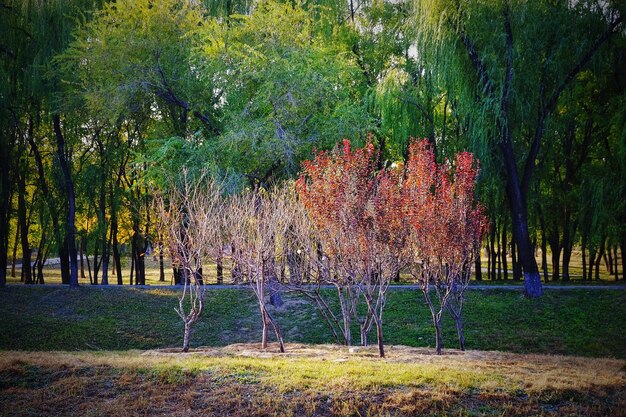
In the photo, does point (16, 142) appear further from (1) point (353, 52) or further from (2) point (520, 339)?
(2) point (520, 339)

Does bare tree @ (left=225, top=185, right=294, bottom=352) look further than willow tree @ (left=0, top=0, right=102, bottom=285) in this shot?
No

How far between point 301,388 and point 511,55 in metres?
13.0

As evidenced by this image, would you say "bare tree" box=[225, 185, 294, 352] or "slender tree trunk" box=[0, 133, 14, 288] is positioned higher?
"slender tree trunk" box=[0, 133, 14, 288]

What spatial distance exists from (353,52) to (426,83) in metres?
6.15

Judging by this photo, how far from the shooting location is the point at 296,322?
53.2 ft

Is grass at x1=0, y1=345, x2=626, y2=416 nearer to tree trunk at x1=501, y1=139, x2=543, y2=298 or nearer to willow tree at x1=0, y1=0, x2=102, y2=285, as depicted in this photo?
tree trunk at x1=501, y1=139, x2=543, y2=298

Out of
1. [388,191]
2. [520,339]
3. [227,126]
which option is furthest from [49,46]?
[520,339]

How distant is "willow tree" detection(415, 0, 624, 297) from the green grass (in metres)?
1.61

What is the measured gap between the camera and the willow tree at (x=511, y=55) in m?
16.2

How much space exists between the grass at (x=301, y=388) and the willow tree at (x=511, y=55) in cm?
954

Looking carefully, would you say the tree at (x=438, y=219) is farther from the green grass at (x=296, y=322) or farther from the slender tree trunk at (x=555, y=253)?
the slender tree trunk at (x=555, y=253)

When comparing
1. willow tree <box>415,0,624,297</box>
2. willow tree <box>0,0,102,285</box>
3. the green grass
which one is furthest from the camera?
willow tree <box>0,0,102,285</box>

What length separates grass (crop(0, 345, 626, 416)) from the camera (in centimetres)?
694

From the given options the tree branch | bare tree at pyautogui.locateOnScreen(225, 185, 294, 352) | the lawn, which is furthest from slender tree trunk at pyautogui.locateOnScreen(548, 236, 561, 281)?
bare tree at pyautogui.locateOnScreen(225, 185, 294, 352)
